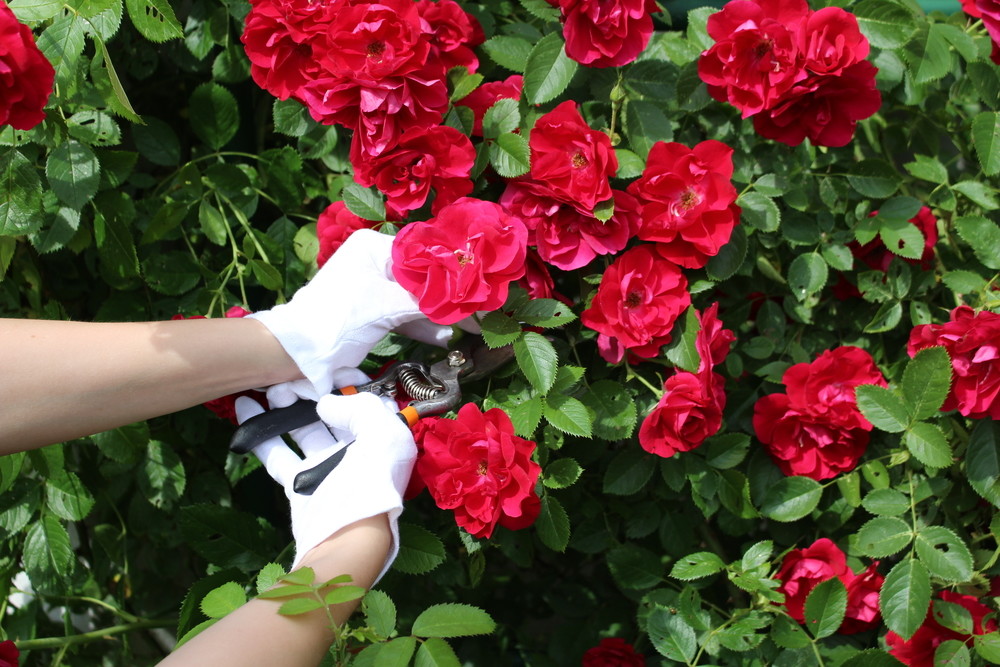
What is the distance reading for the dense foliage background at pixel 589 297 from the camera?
1373 millimetres

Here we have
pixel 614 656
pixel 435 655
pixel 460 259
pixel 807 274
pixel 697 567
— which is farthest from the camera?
pixel 614 656

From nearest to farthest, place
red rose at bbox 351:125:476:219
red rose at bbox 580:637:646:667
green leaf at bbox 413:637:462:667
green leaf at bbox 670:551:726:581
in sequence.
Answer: green leaf at bbox 413:637:462:667 < red rose at bbox 351:125:476:219 < green leaf at bbox 670:551:726:581 < red rose at bbox 580:637:646:667

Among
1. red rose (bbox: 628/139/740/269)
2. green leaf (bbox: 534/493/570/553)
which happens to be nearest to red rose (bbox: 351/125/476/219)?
red rose (bbox: 628/139/740/269)

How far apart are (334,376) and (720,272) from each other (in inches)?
23.8

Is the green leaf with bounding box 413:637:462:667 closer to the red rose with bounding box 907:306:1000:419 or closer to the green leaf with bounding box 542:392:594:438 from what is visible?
the green leaf with bounding box 542:392:594:438

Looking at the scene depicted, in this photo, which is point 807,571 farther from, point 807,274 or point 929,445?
point 807,274

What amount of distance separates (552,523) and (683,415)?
0.86ft

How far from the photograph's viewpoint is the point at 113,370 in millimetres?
1156

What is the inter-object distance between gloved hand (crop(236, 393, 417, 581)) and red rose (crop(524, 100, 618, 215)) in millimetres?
390

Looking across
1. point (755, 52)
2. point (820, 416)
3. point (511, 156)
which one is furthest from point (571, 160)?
point (820, 416)

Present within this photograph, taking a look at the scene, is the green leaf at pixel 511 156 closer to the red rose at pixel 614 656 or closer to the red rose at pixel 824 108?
the red rose at pixel 824 108

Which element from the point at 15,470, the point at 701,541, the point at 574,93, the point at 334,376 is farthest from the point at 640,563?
the point at 15,470

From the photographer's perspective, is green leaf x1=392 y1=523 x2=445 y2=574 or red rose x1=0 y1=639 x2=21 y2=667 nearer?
red rose x1=0 y1=639 x2=21 y2=667

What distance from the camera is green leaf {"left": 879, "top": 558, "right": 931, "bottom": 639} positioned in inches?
52.7
